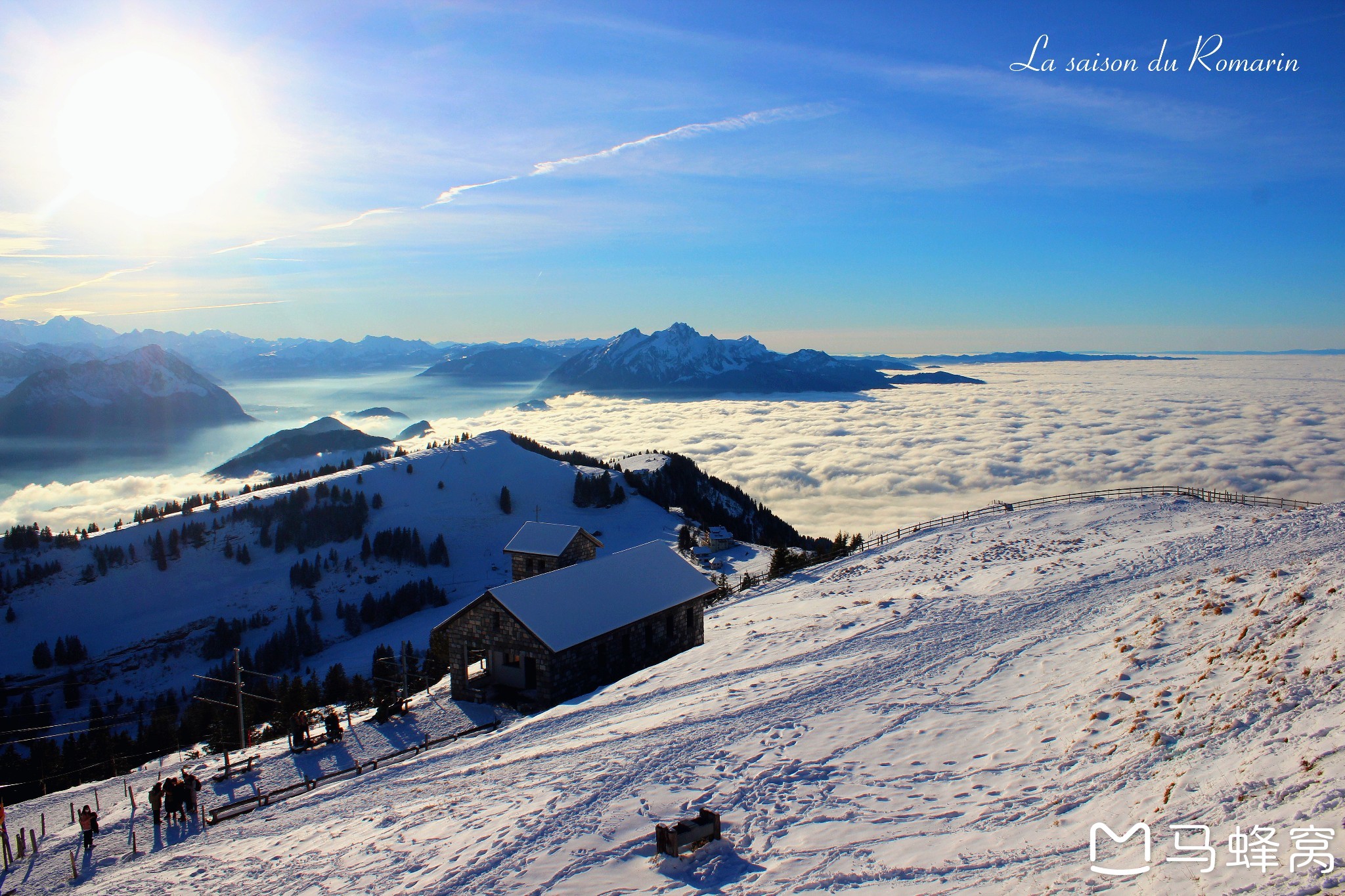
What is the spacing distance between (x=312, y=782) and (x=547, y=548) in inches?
875

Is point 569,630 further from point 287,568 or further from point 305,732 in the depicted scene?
point 287,568

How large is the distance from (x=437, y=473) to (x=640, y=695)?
349 ft

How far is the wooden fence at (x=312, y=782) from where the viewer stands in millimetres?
20625

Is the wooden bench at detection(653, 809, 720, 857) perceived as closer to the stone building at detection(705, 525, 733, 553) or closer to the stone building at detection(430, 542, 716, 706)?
the stone building at detection(430, 542, 716, 706)

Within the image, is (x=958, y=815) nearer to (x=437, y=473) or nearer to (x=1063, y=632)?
(x=1063, y=632)

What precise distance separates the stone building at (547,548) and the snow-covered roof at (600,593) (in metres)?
7.61

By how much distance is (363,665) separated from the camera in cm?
6806

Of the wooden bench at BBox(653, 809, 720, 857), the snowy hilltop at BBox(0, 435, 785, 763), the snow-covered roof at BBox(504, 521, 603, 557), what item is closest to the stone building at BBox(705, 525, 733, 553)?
the snowy hilltop at BBox(0, 435, 785, 763)

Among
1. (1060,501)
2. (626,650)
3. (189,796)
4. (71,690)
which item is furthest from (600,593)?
(71,690)

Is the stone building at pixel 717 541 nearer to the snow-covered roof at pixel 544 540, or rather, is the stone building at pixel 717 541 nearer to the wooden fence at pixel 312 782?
the snow-covered roof at pixel 544 540

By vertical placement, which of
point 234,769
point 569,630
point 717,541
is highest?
point 569,630

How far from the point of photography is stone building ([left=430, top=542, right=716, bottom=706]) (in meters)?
29.9

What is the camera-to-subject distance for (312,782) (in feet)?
72.0

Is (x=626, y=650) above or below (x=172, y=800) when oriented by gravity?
below
